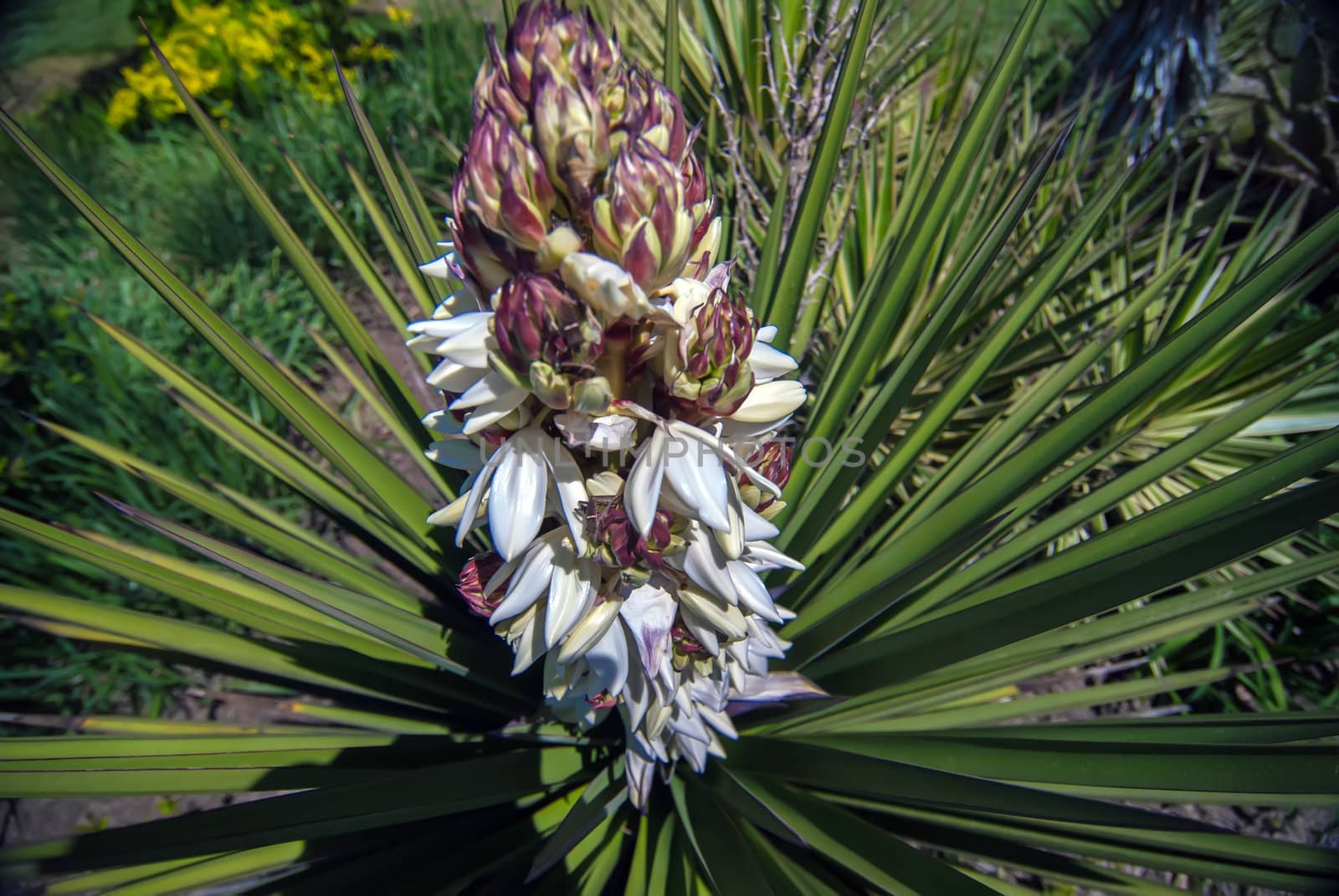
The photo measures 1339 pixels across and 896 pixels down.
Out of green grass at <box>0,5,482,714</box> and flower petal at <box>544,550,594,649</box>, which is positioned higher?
green grass at <box>0,5,482,714</box>

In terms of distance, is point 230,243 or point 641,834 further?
point 230,243

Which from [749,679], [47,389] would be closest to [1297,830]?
[749,679]

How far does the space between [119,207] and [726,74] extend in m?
3.08

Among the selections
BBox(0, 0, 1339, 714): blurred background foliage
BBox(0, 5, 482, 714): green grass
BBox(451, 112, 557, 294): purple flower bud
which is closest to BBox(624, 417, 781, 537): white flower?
BBox(451, 112, 557, 294): purple flower bud

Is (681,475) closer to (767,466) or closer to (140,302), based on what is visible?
(767,466)

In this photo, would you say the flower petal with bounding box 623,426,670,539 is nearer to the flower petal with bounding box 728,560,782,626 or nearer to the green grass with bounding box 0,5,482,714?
the flower petal with bounding box 728,560,782,626

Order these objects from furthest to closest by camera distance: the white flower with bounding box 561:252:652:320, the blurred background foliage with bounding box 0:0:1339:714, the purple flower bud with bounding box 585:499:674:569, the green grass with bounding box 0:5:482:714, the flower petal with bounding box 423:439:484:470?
the green grass with bounding box 0:5:482:714 < the blurred background foliage with bounding box 0:0:1339:714 < the flower petal with bounding box 423:439:484:470 < the purple flower bud with bounding box 585:499:674:569 < the white flower with bounding box 561:252:652:320

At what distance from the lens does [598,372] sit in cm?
72

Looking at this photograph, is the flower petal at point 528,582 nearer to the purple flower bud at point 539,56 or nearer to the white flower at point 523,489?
the white flower at point 523,489

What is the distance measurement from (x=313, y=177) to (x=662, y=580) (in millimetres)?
3224

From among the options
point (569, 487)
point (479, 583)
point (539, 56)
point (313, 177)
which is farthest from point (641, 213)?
point (313, 177)

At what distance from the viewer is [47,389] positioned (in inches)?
96.6

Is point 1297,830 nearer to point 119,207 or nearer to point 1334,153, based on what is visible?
point 1334,153

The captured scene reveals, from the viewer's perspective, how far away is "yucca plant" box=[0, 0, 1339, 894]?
0.70 meters
